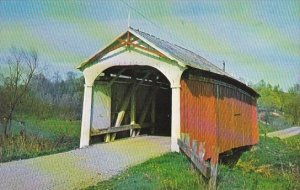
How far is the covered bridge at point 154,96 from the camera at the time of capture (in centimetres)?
1212

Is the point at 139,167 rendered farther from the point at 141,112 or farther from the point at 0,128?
the point at 0,128

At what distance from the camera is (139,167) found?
9.06 metres

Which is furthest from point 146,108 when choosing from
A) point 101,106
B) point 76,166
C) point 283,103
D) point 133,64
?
point 283,103

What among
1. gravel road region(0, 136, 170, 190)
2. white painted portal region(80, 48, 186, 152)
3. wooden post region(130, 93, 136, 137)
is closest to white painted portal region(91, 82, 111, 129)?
white painted portal region(80, 48, 186, 152)

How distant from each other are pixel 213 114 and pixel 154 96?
4.01 m

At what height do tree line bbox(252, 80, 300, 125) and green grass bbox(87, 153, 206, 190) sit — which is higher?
tree line bbox(252, 80, 300, 125)

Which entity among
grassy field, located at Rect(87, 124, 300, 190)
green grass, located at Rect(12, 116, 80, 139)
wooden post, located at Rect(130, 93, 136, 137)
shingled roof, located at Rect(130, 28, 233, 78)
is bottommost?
grassy field, located at Rect(87, 124, 300, 190)

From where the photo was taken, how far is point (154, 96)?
17.7 metres

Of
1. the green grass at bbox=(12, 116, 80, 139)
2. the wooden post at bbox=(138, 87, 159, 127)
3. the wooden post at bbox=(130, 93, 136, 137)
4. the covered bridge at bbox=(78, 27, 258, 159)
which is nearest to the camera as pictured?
the covered bridge at bbox=(78, 27, 258, 159)

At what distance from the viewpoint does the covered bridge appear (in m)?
12.1

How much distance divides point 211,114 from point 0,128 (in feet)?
32.1

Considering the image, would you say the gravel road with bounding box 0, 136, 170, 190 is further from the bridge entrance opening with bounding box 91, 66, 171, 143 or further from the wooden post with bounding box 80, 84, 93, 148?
the bridge entrance opening with bounding box 91, 66, 171, 143

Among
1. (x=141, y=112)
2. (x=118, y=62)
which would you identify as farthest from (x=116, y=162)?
(x=141, y=112)

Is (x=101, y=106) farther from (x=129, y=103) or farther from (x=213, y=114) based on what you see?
(x=213, y=114)
